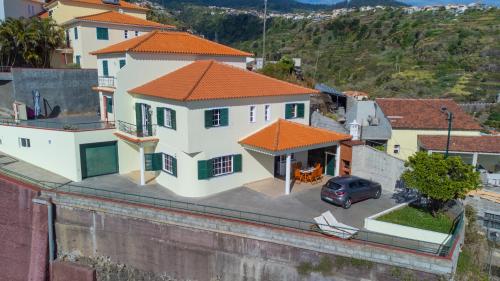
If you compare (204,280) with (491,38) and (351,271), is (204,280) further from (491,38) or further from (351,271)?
(491,38)

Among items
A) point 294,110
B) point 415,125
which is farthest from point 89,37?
point 415,125

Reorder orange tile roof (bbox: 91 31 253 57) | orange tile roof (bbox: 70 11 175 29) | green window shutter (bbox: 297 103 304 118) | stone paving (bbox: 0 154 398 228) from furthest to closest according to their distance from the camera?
orange tile roof (bbox: 70 11 175 29)
green window shutter (bbox: 297 103 304 118)
orange tile roof (bbox: 91 31 253 57)
stone paving (bbox: 0 154 398 228)

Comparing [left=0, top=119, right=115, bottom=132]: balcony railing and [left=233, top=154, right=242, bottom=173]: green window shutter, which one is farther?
[left=0, top=119, right=115, bottom=132]: balcony railing

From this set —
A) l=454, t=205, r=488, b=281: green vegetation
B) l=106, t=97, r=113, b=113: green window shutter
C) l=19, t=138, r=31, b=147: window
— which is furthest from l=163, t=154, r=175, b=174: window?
l=454, t=205, r=488, b=281: green vegetation

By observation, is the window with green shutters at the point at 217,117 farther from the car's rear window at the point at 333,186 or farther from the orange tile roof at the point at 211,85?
the car's rear window at the point at 333,186

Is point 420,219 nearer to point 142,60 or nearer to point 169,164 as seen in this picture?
point 169,164

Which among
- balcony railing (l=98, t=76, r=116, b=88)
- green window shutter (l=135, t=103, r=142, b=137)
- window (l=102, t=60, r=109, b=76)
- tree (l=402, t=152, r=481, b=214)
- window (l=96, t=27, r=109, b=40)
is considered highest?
window (l=96, t=27, r=109, b=40)

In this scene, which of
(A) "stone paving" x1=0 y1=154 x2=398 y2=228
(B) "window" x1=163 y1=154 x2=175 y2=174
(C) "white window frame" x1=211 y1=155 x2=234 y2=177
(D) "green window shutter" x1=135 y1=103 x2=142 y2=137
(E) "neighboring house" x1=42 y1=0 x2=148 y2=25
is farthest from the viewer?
(E) "neighboring house" x1=42 y1=0 x2=148 y2=25

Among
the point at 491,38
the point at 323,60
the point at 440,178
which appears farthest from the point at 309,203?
the point at 491,38

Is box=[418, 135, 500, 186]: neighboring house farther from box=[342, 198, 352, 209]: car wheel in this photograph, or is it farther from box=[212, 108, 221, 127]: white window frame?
box=[212, 108, 221, 127]: white window frame
